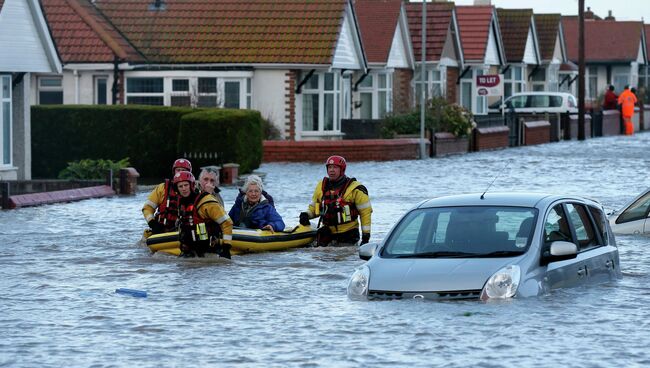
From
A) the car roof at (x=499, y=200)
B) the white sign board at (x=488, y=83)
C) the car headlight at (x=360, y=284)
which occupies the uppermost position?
the white sign board at (x=488, y=83)

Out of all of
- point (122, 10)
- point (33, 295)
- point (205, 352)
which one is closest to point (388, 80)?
point (122, 10)

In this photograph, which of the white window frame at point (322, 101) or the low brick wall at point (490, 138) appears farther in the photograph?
the low brick wall at point (490, 138)

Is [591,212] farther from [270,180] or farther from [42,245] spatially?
[270,180]

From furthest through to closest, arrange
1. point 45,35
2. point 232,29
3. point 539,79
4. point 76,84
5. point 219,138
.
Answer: point 539,79 < point 232,29 < point 76,84 < point 219,138 < point 45,35

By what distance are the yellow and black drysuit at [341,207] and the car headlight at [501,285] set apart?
670 cm

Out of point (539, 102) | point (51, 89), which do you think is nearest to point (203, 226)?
point (51, 89)

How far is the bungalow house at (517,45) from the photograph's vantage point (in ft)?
259

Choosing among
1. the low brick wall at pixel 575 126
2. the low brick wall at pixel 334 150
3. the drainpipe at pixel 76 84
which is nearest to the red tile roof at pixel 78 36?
the drainpipe at pixel 76 84

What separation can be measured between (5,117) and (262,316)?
20.3 m

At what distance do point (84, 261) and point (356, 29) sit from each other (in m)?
35.5

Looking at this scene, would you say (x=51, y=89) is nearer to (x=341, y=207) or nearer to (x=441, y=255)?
(x=341, y=207)

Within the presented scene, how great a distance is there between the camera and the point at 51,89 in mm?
50844

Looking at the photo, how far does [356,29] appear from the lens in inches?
2168

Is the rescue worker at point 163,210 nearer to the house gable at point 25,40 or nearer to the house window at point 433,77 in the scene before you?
the house gable at point 25,40
